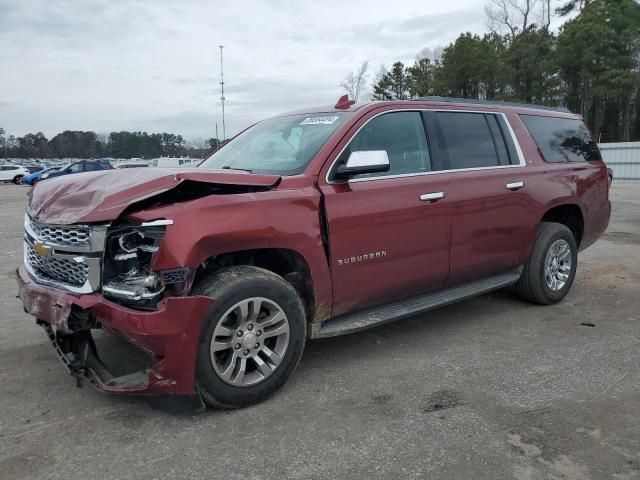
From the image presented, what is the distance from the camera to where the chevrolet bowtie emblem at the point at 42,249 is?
3260 mm

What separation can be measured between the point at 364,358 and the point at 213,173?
1852 mm

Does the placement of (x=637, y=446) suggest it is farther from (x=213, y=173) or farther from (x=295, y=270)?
(x=213, y=173)

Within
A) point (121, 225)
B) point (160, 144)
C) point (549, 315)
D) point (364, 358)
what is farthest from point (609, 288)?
point (160, 144)

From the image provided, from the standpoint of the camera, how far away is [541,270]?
520 centimetres

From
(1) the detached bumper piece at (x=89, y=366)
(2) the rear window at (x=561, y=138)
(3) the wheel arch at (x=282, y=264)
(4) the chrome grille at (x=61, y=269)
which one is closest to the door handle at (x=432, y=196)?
(3) the wheel arch at (x=282, y=264)

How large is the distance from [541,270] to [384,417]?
110 inches

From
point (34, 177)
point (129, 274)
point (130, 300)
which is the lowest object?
point (130, 300)

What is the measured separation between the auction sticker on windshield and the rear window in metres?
2.16

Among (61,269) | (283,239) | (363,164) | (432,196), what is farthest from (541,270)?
(61,269)

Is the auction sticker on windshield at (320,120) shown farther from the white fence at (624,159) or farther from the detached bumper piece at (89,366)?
the white fence at (624,159)

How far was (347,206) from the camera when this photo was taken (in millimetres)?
3660

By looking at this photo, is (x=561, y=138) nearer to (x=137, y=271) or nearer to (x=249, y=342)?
(x=249, y=342)

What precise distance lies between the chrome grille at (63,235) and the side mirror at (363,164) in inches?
63.8

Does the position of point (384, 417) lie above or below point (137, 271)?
below
